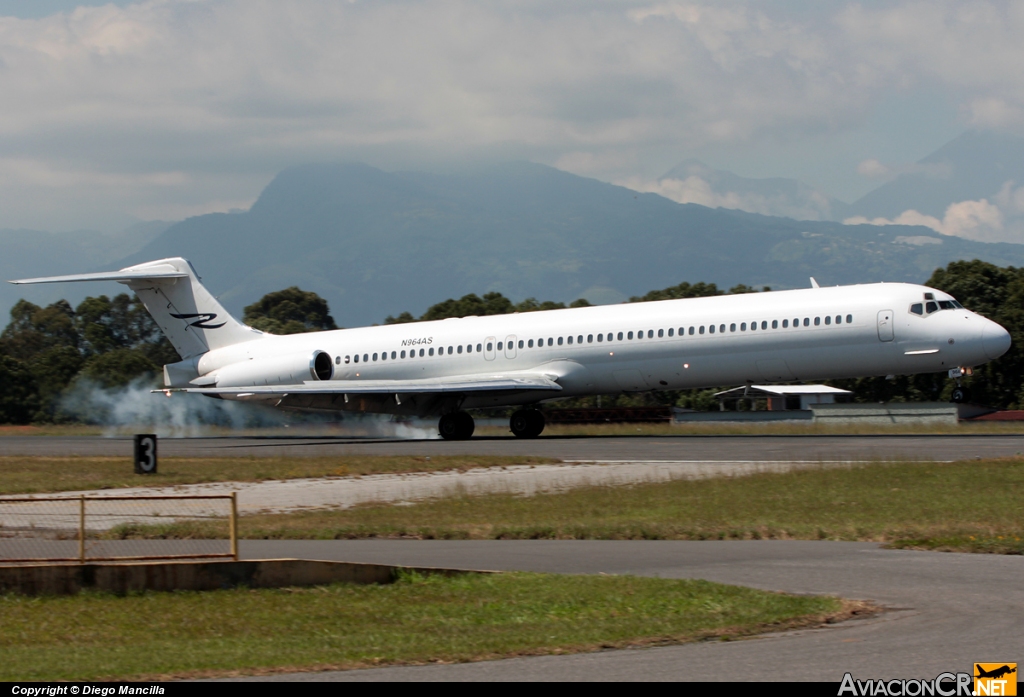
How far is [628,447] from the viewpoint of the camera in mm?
34031

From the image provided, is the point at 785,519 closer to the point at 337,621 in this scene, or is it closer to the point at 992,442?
the point at 337,621

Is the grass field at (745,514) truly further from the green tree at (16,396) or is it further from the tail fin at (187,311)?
the green tree at (16,396)

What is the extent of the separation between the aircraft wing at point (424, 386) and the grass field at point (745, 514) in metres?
16.2

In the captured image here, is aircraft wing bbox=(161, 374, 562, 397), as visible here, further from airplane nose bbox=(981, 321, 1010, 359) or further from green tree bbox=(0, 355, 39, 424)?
green tree bbox=(0, 355, 39, 424)

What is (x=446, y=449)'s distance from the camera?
3588cm

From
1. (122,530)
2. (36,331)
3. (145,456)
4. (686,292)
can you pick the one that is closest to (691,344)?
(145,456)

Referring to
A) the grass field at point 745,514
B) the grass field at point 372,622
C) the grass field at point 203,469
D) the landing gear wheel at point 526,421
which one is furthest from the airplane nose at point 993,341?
the grass field at point 372,622

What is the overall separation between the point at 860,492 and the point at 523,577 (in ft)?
32.7

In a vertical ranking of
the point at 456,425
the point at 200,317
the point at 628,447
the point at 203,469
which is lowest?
the point at 203,469

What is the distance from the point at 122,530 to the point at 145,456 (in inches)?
513

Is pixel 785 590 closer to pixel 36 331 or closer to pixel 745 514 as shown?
pixel 745 514

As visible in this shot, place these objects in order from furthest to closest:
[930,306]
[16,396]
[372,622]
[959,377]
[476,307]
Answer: [476,307] < [16,396] < [930,306] < [959,377] < [372,622]

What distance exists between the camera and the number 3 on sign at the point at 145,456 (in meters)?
28.7

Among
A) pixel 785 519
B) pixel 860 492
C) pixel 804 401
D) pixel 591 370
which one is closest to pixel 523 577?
pixel 785 519
